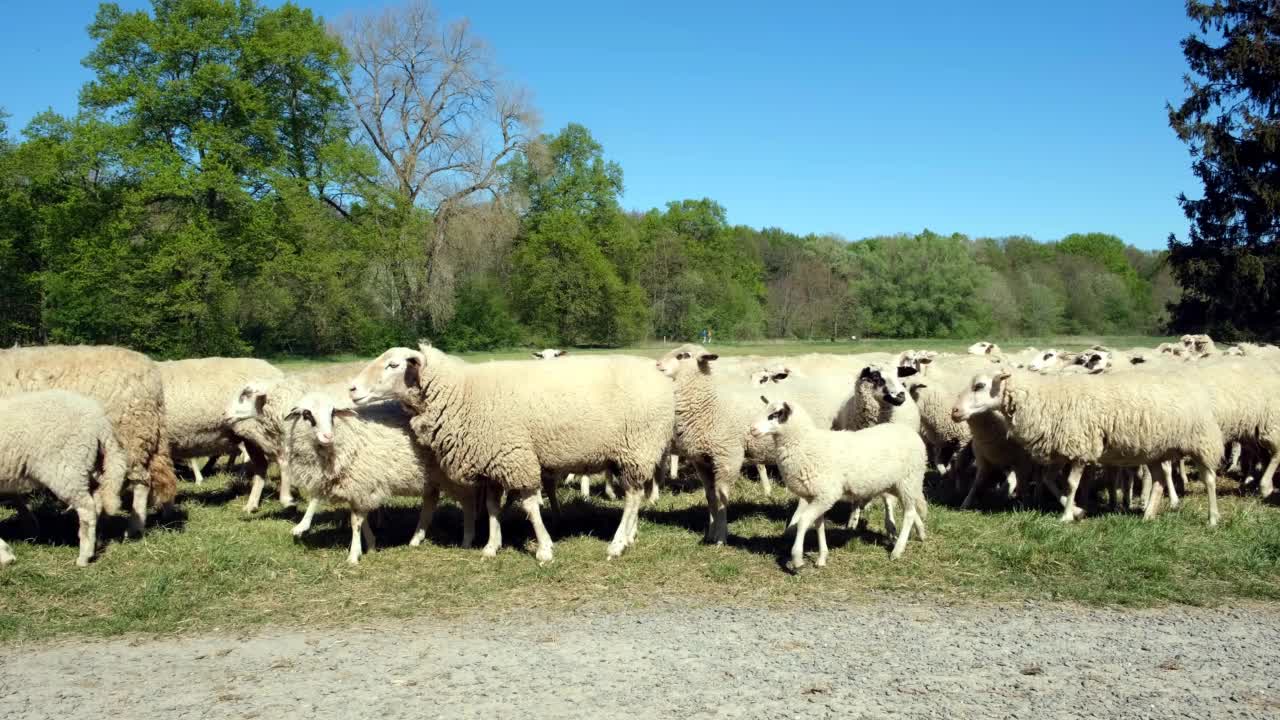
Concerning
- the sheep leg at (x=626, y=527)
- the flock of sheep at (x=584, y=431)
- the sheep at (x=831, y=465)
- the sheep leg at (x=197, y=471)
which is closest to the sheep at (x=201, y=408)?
the flock of sheep at (x=584, y=431)

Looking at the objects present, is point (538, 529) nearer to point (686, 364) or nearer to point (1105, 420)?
point (686, 364)

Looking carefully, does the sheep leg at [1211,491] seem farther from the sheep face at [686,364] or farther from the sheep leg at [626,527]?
the sheep leg at [626,527]

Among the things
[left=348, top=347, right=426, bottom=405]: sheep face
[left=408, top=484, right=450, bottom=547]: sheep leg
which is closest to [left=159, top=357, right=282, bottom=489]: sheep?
[left=408, top=484, right=450, bottom=547]: sheep leg

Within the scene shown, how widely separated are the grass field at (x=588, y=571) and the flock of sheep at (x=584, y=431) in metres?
0.37

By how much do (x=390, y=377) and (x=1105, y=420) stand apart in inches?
336

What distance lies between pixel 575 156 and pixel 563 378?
55.4 meters

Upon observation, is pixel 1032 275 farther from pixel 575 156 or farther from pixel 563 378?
pixel 563 378

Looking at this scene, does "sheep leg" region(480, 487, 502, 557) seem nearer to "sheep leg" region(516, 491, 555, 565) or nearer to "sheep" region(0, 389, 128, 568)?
"sheep leg" region(516, 491, 555, 565)

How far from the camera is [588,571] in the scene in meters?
8.80

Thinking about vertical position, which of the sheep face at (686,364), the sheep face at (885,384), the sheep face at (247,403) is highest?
the sheep face at (686,364)

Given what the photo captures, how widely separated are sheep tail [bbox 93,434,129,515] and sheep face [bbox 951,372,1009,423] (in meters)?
10.0

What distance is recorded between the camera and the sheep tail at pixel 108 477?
9625 mm

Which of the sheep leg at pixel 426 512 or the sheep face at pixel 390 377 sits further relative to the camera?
the sheep leg at pixel 426 512

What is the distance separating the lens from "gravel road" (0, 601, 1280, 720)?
547 centimetres
